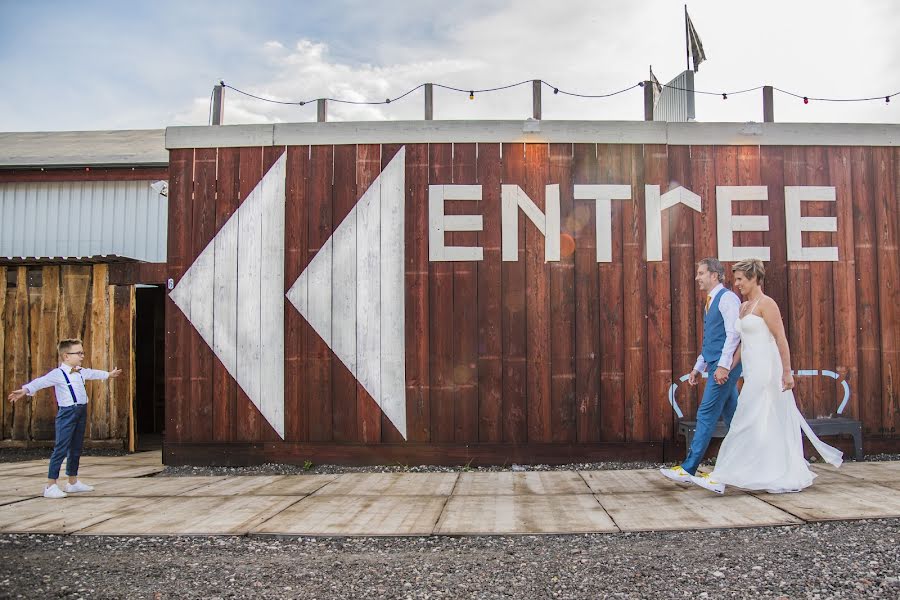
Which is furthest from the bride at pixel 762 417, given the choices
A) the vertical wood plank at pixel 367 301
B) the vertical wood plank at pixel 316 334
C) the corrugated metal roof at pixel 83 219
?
the corrugated metal roof at pixel 83 219

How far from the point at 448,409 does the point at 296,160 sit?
298 centimetres

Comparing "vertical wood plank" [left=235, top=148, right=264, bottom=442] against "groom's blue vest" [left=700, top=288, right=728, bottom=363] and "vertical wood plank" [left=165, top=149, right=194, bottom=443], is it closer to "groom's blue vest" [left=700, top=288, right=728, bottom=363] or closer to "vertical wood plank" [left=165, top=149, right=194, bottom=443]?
"vertical wood plank" [left=165, top=149, right=194, bottom=443]

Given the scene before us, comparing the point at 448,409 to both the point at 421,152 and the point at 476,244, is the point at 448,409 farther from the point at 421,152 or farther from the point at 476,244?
the point at 421,152

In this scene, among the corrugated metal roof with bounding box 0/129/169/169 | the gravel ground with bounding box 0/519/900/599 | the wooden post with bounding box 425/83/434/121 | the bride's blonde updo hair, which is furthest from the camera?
the corrugated metal roof with bounding box 0/129/169/169

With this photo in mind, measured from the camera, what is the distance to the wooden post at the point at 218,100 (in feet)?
22.7

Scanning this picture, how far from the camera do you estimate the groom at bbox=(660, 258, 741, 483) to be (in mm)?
4629

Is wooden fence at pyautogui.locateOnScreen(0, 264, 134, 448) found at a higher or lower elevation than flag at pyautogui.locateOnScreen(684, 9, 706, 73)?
lower

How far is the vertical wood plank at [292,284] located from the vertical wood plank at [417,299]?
1042 millimetres

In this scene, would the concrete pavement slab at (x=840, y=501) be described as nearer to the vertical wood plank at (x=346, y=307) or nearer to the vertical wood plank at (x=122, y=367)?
the vertical wood plank at (x=346, y=307)

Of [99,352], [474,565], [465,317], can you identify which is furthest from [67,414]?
[474,565]

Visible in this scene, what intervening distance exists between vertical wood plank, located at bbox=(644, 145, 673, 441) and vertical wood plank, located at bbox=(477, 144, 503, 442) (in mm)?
1485

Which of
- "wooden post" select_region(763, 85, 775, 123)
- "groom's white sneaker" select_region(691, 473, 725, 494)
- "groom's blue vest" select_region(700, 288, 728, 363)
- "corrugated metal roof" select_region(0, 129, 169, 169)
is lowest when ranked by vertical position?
"groom's white sneaker" select_region(691, 473, 725, 494)

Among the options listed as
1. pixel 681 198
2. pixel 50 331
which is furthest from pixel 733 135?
pixel 50 331

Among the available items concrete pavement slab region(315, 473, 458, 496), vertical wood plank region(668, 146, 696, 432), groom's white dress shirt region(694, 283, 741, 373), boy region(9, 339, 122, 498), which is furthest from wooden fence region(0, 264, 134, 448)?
groom's white dress shirt region(694, 283, 741, 373)
